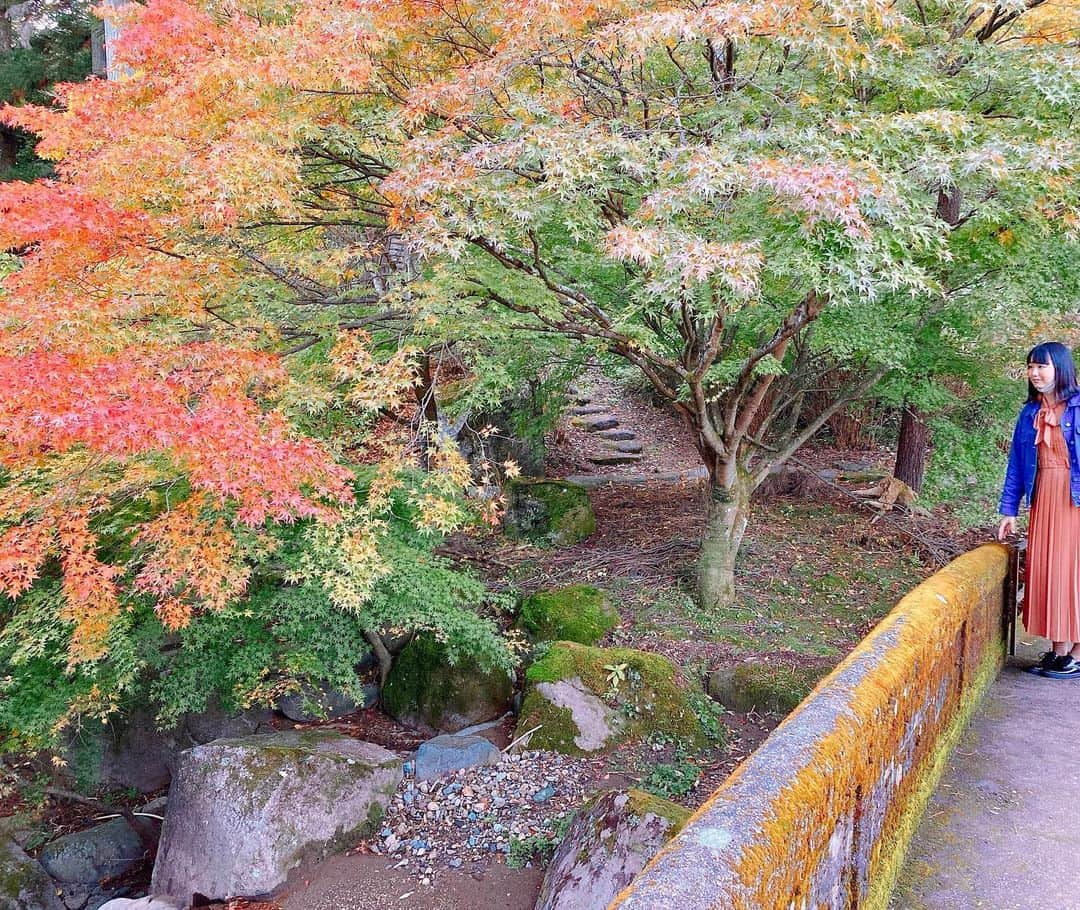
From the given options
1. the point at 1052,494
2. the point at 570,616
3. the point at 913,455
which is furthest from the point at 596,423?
the point at 1052,494

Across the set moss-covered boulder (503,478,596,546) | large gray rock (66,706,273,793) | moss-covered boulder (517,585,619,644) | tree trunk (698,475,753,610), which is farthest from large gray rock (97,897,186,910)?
moss-covered boulder (503,478,596,546)

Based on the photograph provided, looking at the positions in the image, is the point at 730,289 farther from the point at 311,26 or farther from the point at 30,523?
the point at 30,523

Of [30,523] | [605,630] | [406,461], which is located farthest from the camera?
[605,630]

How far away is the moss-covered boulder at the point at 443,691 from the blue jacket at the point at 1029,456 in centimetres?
393

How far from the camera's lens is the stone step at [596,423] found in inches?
541

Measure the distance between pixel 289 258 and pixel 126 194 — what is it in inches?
47.6

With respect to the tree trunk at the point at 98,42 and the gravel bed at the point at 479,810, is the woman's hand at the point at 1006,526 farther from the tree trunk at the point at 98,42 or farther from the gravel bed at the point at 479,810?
the tree trunk at the point at 98,42

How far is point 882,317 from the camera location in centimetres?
568

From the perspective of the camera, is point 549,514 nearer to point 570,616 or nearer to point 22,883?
point 570,616

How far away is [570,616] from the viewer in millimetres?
6594

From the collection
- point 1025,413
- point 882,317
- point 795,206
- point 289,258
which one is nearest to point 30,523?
point 289,258

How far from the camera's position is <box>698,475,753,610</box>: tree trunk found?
698cm

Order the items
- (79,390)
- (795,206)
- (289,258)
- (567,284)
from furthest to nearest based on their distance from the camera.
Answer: (567,284)
(289,258)
(79,390)
(795,206)

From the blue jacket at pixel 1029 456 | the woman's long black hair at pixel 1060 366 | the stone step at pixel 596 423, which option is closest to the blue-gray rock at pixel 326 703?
the blue jacket at pixel 1029 456
